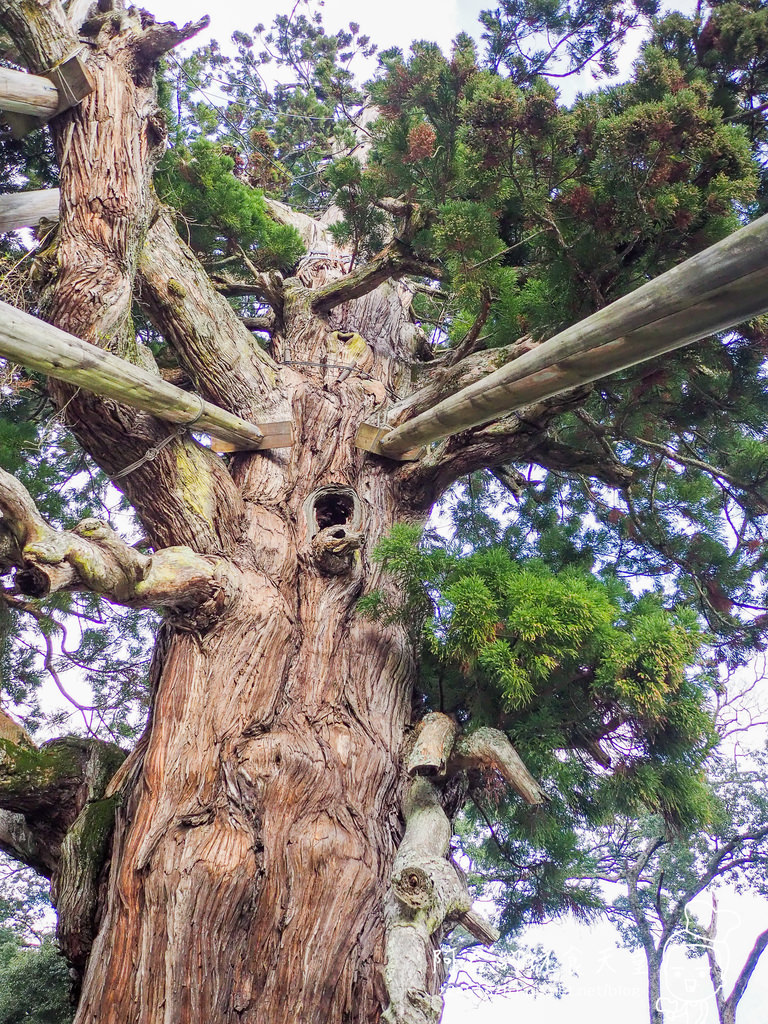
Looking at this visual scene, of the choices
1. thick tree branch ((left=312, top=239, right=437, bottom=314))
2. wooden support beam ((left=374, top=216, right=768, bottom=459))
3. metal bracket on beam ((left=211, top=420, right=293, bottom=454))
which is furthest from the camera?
thick tree branch ((left=312, top=239, right=437, bottom=314))

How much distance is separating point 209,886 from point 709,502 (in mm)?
3194

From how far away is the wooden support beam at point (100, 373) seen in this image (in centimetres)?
207

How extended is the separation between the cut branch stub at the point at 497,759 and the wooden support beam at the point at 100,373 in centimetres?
165

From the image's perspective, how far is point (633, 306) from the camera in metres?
1.87

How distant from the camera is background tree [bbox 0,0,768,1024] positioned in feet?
6.88

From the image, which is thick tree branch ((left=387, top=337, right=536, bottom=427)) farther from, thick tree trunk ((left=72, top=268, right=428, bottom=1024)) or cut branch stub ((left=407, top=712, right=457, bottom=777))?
cut branch stub ((left=407, top=712, right=457, bottom=777))

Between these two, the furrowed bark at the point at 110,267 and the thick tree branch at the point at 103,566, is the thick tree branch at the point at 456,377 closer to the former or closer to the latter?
the furrowed bark at the point at 110,267

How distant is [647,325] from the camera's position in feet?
6.32

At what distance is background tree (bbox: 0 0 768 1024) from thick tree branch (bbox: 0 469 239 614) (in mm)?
10

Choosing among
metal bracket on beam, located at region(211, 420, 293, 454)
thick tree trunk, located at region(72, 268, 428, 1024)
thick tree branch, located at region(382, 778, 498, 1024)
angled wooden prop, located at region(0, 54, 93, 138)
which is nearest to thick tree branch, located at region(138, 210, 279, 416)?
metal bracket on beam, located at region(211, 420, 293, 454)

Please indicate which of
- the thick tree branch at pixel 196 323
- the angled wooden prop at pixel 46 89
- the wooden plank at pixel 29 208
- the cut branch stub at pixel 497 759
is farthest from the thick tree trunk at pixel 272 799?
the angled wooden prop at pixel 46 89

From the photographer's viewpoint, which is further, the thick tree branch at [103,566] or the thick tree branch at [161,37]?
the thick tree branch at [161,37]

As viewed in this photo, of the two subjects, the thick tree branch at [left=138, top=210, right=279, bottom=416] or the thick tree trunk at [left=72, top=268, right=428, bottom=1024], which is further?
the thick tree branch at [left=138, top=210, right=279, bottom=416]

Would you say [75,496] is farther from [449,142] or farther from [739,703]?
[739,703]
